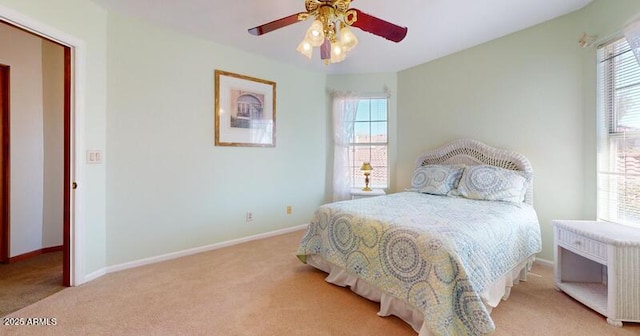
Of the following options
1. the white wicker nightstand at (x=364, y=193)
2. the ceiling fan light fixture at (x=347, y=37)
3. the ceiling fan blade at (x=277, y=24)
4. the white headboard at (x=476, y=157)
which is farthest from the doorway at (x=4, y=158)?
the white headboard at (x=476, y=157)

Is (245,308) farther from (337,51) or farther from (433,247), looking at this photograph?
(337,51)

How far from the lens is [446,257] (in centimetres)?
151

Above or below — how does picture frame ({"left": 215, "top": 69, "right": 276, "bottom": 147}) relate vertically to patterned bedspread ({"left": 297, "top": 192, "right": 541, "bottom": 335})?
above

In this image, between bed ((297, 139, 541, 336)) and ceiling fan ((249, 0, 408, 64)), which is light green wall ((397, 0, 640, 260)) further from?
ceiling fan ((249, 0, 408, 64))

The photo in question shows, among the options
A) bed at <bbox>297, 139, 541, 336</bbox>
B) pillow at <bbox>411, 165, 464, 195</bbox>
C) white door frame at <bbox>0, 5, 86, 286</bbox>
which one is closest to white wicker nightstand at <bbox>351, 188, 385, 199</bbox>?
pillow at <bbox>411, 165, 464, 195</bbox>

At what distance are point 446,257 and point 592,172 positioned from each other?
2054 millimetres

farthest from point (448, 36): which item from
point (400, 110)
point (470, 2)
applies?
point (400, 110)

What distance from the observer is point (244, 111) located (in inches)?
138

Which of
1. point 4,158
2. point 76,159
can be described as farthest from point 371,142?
point 4,158

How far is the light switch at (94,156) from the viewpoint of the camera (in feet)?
7.73

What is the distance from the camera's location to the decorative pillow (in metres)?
2.64

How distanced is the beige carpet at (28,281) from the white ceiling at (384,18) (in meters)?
2.52

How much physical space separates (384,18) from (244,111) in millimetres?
2001

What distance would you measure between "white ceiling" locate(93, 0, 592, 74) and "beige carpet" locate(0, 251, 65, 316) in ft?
8.27
